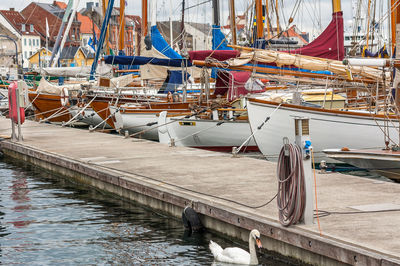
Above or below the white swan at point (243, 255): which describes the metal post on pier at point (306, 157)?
above

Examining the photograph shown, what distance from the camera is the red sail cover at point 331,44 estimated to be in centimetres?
2262

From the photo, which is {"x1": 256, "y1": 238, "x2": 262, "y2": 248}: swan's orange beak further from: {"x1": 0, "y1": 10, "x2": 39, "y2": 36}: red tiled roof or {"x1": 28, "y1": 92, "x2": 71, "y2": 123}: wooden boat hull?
{"x1": 0, "y1": 10, "x2": 39, "y2": 36}: red tiled roof

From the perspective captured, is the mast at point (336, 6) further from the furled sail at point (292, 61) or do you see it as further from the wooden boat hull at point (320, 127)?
the wooden boat hull at point (320, 127)

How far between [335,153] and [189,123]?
32.7 ft

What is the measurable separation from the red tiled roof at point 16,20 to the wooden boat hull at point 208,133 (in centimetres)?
10850

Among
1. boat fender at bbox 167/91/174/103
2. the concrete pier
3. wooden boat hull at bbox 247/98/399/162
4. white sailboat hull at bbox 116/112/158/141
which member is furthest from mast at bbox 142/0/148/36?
wooden boat hull at bbox 247/98/399/162

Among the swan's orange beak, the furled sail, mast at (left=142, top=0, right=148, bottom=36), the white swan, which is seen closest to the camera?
the swan's orange beak

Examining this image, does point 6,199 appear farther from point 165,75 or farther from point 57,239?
point 165,75

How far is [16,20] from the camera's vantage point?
13100 centimetres

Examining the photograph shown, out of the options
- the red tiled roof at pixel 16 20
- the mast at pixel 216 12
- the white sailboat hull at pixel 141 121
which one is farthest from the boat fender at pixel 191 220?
the red tiled roof at pixel 16 20

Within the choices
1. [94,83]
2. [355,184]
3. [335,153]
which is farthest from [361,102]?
[94,83]

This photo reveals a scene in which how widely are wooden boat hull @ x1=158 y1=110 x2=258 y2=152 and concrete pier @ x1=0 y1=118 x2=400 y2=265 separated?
8.84 ft

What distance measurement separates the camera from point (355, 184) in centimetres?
1363

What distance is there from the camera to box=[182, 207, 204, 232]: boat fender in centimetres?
1236
